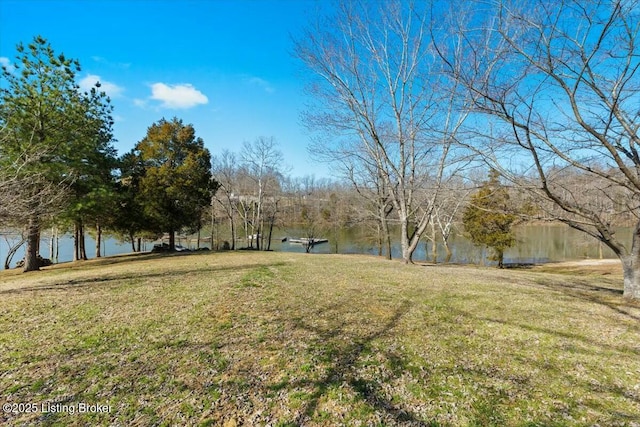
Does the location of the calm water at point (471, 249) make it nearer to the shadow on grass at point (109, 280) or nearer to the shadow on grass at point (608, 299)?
the shadow on grass at point (608, 299)

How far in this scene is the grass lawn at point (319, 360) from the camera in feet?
9.25

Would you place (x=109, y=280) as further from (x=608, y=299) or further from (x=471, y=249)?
(x=471, y=249)

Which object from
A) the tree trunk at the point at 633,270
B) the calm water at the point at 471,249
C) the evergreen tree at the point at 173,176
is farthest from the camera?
the calm water at the point at 471,249

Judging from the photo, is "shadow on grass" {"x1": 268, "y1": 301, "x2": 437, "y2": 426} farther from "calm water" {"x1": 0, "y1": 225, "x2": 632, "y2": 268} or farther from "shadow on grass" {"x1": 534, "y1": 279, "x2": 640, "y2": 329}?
"calm water" {"x1": 0, "y1": 225, "x2": 632, "y2": 268}

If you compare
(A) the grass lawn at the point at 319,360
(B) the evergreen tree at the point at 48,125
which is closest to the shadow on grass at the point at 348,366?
(A) the grass lawn at the point at 319,360

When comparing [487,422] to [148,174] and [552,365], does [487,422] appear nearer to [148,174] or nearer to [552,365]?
[552,365]

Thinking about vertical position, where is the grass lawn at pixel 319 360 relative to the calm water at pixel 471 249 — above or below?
above

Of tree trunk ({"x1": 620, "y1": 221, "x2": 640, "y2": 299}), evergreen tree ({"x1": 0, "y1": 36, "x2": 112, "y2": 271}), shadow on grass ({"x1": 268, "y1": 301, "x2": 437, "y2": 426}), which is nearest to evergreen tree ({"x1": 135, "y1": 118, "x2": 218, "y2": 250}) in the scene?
evergreen tree ({"x1": 0, "y1": 36, "x2": 112, "y2": 271})

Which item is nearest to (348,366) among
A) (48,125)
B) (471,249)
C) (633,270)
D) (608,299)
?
(608,299)

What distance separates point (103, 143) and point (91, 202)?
4.53 m

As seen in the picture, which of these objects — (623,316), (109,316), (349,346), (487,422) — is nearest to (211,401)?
(349,346)

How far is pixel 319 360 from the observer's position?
3717 millimetres

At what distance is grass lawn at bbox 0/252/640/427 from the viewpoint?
282 cm

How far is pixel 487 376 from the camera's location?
3420 mm
